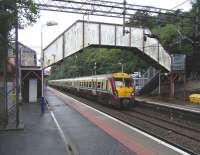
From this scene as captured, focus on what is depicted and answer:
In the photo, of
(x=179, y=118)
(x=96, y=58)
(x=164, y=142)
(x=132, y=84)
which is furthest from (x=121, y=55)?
(x=164, y=142)

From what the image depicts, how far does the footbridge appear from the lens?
106 feet

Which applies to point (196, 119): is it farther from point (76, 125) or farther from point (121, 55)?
point (121, 55)

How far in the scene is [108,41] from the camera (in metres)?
33.5

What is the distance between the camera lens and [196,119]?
2270 cm

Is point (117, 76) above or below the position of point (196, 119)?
above

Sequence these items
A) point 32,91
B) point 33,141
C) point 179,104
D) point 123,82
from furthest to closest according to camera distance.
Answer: point 32,91, point 179,104, point 123,82, point 33,141

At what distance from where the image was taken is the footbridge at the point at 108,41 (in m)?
32.4

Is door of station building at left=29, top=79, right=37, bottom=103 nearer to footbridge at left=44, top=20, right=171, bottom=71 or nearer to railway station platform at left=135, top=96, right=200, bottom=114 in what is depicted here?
footbridge at left=44, top=20, right=171, bottom=71

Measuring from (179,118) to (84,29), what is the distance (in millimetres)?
11884

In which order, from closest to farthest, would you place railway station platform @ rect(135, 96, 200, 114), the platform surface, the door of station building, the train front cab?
the platform surface
railway station platform @ rect(135, 96, 200, 114)
the train front cab
the door of station building

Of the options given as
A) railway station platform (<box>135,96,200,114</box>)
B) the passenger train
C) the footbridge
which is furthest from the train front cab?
the footbridge

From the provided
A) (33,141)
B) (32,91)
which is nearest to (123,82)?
(32,91)

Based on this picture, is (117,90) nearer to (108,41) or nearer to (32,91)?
(108,41)

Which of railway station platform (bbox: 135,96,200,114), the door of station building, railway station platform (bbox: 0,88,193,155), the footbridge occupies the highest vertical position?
the footbridge
